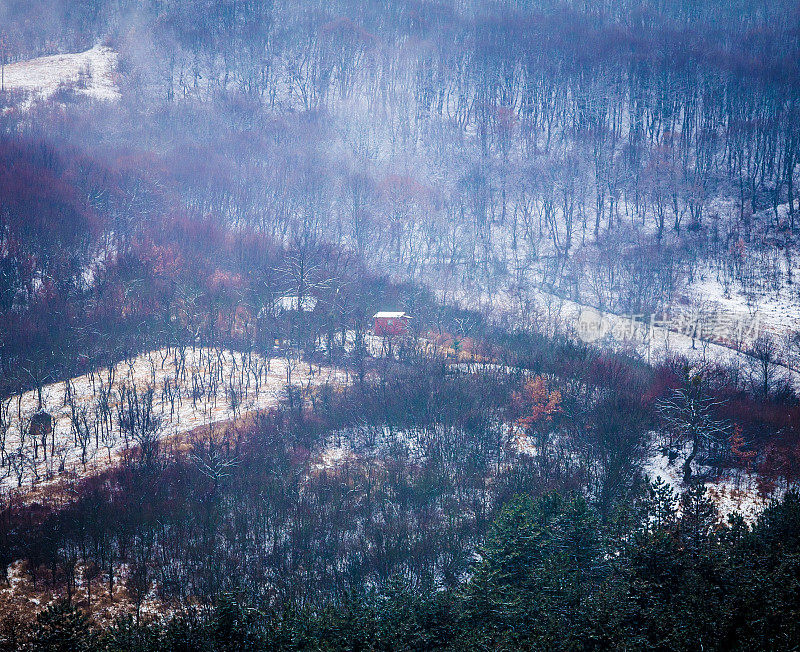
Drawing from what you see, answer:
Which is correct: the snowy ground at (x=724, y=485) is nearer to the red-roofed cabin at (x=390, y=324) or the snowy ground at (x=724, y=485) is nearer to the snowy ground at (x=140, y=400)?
the snowy ground at (x=140, y=400)

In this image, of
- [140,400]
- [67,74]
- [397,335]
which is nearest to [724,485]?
[397,335]

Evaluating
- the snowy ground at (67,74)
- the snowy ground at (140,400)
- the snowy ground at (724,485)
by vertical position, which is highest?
the snowy ground at (67,74)

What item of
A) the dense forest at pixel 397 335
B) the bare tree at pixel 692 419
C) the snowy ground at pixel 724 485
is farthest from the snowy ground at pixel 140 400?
the bare tree at pixel 692 419

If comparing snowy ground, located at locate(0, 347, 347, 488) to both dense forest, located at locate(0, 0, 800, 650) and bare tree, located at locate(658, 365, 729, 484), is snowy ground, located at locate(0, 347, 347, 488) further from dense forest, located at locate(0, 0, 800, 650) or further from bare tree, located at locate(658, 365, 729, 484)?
bare tree, located at locate(658, 365, 729, 484)

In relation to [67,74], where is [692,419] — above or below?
below

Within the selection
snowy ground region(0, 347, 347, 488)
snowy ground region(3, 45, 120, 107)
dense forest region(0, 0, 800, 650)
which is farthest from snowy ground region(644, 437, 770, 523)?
snowy ground region(3, 45, 120, 107)

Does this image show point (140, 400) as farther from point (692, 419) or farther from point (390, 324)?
point (692, 419)

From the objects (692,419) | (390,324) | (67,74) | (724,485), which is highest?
(67,74)
